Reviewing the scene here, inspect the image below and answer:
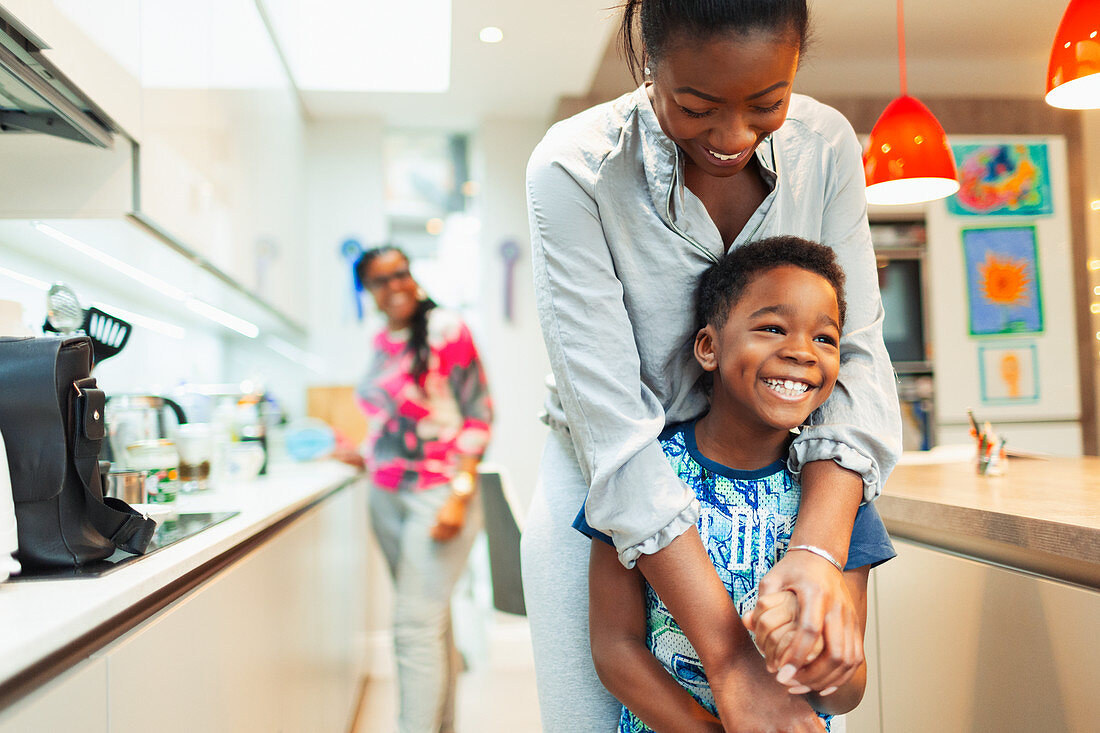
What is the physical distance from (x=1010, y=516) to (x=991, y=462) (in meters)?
0.69

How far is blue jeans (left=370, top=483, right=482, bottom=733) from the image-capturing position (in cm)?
Answer: 236

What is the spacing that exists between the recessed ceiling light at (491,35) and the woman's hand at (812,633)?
265 cm

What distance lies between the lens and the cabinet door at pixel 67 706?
586 millimetres

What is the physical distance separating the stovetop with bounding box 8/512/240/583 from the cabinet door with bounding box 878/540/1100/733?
3.72ft

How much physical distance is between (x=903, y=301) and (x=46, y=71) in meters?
3.51

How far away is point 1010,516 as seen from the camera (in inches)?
42.8

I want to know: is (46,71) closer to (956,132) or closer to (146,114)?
(146,114)

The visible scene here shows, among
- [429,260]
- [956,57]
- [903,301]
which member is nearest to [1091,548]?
[903,301]

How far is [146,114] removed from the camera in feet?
4.92

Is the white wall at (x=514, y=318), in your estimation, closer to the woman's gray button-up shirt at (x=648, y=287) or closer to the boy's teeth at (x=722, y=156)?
the woman's gray button-up shirt at (x=648, y=287)

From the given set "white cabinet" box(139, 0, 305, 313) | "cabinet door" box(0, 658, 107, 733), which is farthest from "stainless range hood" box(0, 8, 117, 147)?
"cabinet door" box(0, 658, 107, 733)

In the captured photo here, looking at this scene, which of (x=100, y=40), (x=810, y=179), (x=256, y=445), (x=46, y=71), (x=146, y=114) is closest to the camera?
(x=810, y=179)

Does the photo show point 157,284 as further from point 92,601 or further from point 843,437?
point 843,437

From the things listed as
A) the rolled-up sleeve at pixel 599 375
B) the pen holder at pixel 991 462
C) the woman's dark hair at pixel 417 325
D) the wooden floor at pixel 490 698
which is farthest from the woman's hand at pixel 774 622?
the wooden floor at pixel 490 698
